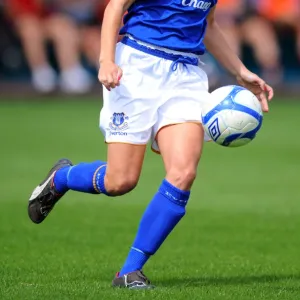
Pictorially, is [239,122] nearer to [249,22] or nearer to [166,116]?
[166,116]

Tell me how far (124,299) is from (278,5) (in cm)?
1863

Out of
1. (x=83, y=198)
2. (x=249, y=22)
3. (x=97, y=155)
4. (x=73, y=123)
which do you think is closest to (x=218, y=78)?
(x=249, y=22)

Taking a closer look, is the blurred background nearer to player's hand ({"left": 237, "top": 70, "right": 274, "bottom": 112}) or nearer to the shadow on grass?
player's hand ({"left": 237, "top": 70, "right": 274, "bottom": 112})

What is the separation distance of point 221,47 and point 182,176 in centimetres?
117

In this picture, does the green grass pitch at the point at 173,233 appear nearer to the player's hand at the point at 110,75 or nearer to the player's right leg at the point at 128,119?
the player's right leg at the point at 128,119

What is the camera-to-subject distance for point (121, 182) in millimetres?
6805

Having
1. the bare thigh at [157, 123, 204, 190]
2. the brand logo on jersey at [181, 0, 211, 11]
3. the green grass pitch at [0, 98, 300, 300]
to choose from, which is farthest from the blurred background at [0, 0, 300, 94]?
the bare thigh at [157, 123, 204, 190]

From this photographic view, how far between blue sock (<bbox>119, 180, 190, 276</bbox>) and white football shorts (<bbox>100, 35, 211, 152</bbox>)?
39 centimetres

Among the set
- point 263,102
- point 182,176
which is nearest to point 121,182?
point 182,176

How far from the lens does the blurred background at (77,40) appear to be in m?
22.9

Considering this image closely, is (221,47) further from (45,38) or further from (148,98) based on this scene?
(45,38)

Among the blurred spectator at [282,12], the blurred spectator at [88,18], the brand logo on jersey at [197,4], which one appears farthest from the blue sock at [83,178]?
the blurred spectator at [282,12]

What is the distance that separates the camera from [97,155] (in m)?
14.5

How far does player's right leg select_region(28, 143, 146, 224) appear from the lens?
678 centimetres
